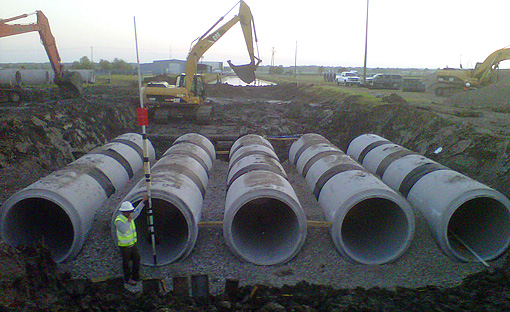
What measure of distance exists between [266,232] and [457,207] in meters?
3.51

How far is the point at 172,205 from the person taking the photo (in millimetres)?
8625

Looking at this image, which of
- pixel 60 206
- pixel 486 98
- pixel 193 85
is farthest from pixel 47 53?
pixel 486 98

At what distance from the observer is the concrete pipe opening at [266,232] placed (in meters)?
7.12

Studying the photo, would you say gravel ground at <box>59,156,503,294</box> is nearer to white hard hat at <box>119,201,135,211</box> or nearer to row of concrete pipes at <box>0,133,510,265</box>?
row of concrete pipes at <box>0,133,510,265</box>

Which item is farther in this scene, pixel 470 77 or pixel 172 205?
pixel 470 77

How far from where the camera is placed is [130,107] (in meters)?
21.1

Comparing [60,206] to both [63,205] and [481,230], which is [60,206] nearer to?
[63,205]

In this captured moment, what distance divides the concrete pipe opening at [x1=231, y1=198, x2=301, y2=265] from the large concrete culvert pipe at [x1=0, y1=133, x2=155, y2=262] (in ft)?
9.09

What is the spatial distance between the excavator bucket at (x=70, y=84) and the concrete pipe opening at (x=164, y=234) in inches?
771

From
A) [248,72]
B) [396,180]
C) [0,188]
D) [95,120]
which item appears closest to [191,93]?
[248,72]

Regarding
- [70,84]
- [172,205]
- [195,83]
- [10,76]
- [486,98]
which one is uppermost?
[10,76]

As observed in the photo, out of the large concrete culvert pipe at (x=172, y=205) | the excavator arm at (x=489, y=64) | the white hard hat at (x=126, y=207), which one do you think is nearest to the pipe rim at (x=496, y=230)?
the large concrete culvert pipe at (x=172, y=205)

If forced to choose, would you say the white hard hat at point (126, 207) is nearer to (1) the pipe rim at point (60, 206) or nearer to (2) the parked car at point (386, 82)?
(1) the pipe rim at point (60, 206)

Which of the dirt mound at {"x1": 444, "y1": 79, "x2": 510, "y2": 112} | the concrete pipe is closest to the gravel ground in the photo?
the dirt mound at {"x1": 444, "y1": 79, "x2": 510, "y2": 112}
